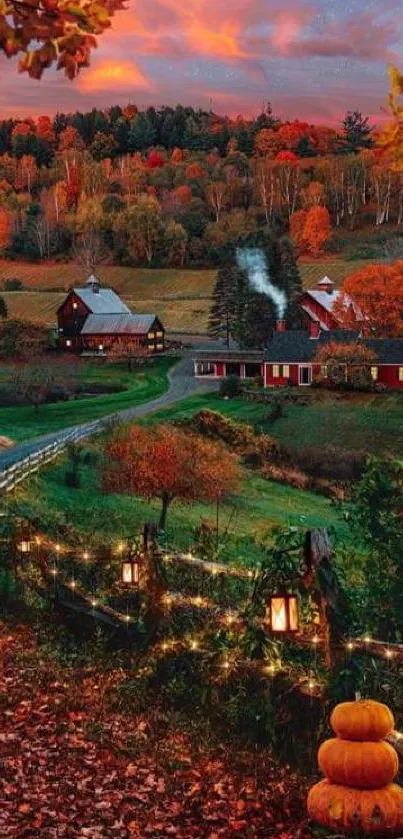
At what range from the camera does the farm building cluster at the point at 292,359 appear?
36.4m

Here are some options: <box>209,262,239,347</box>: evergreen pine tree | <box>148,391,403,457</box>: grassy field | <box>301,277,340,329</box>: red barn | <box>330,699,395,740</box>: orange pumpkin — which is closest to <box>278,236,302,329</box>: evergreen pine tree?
<box>301,277,340,329</box>: red barn

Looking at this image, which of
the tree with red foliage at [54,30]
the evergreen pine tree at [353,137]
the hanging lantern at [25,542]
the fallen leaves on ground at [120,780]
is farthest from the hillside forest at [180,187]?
the tree with red foliage at [54,30]

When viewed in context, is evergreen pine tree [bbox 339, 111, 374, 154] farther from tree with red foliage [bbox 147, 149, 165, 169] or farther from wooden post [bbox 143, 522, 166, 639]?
wooden post [bbox 143, 522, 166, 639]

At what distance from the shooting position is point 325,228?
2431 inches

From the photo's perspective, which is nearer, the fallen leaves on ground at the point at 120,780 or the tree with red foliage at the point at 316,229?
the fallen leaves on ground at the point at 120,780

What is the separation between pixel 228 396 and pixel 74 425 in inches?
252

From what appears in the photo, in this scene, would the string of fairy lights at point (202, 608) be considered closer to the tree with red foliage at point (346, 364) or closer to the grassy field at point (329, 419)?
the grassy field at point (329, 419)

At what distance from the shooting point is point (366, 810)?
789cm

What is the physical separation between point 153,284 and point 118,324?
11.0 m

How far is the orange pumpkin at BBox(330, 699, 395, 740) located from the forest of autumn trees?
4097 centimetres

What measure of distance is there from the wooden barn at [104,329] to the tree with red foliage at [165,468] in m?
8.54

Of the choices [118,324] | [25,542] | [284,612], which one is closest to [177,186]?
[118,324]

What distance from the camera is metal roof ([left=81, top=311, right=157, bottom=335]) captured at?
123 feet

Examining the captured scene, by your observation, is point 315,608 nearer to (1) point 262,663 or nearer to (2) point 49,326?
(1) point 262,663
